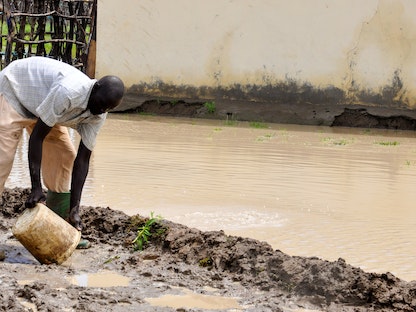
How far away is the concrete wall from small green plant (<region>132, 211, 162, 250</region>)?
7770mm

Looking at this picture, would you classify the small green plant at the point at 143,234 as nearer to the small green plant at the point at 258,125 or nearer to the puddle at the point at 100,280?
the puddle at the point at 100,280

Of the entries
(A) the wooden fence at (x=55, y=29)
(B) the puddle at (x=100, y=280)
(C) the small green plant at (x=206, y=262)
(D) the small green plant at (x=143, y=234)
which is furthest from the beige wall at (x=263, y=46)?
(B) the puddle at (x=100, y=280)

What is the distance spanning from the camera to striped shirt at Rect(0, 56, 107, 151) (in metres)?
4.68

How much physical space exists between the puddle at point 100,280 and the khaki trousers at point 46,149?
834 mm

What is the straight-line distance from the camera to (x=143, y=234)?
5312 millimetres

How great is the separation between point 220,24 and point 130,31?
4.64 feet

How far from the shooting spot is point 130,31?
13281mm

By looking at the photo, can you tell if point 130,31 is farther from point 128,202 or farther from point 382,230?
point 382,230

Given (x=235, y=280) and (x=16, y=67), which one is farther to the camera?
(x=16, y=67)

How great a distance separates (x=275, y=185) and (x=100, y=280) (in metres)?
3.20

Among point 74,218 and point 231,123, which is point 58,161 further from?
point 231,123

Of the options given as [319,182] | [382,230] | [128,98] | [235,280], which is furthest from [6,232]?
[128,98]

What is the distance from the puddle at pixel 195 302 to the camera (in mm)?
4070

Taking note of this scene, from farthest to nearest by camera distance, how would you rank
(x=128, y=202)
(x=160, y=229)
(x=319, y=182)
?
(x=319, y=182) < (x=128, y=202) < (x=160, y=229)
